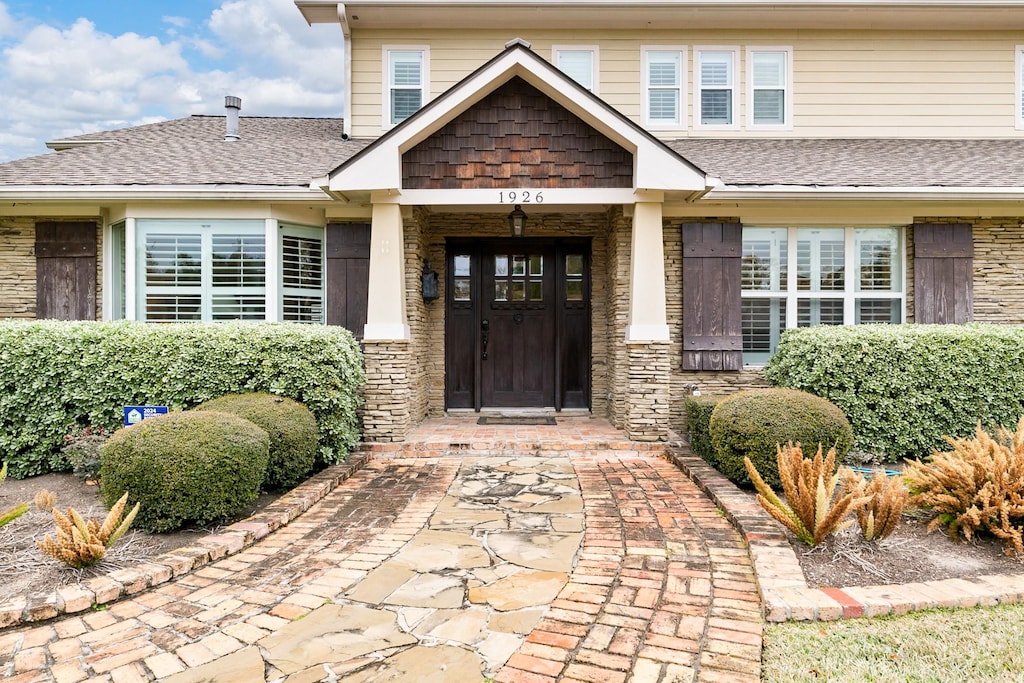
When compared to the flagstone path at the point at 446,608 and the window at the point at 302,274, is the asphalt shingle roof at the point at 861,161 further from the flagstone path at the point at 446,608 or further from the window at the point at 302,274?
the window at the point at 302,274

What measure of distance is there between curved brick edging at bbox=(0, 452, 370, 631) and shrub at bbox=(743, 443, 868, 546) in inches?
134

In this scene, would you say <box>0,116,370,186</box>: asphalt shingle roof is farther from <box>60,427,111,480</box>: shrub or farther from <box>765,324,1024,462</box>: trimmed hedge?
<box>765,324,1024,462</box>: trimmed hedge

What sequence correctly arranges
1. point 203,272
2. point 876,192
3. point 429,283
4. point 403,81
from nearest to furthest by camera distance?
point 876,192 < point 203,272 < point 429,283 < point 403,81

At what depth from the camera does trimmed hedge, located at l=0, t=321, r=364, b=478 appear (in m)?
5.42

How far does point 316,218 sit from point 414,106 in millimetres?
2798

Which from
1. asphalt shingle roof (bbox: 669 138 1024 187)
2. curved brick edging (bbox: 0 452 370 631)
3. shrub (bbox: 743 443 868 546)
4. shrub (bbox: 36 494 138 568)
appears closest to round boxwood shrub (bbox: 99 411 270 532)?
curved brick edging (bbox: 0 452 370 631)

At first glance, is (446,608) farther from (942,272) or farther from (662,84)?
(662,84)

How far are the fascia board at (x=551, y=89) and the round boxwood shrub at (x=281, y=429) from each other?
268cm

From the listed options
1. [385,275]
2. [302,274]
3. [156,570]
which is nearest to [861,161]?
[385,275]

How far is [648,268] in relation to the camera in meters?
6.61

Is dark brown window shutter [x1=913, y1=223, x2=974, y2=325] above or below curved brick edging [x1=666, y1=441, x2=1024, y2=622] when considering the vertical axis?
above

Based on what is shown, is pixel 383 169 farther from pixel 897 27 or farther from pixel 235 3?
pixel 235 3

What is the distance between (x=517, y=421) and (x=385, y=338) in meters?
2.34

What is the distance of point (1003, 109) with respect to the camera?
8.81m
